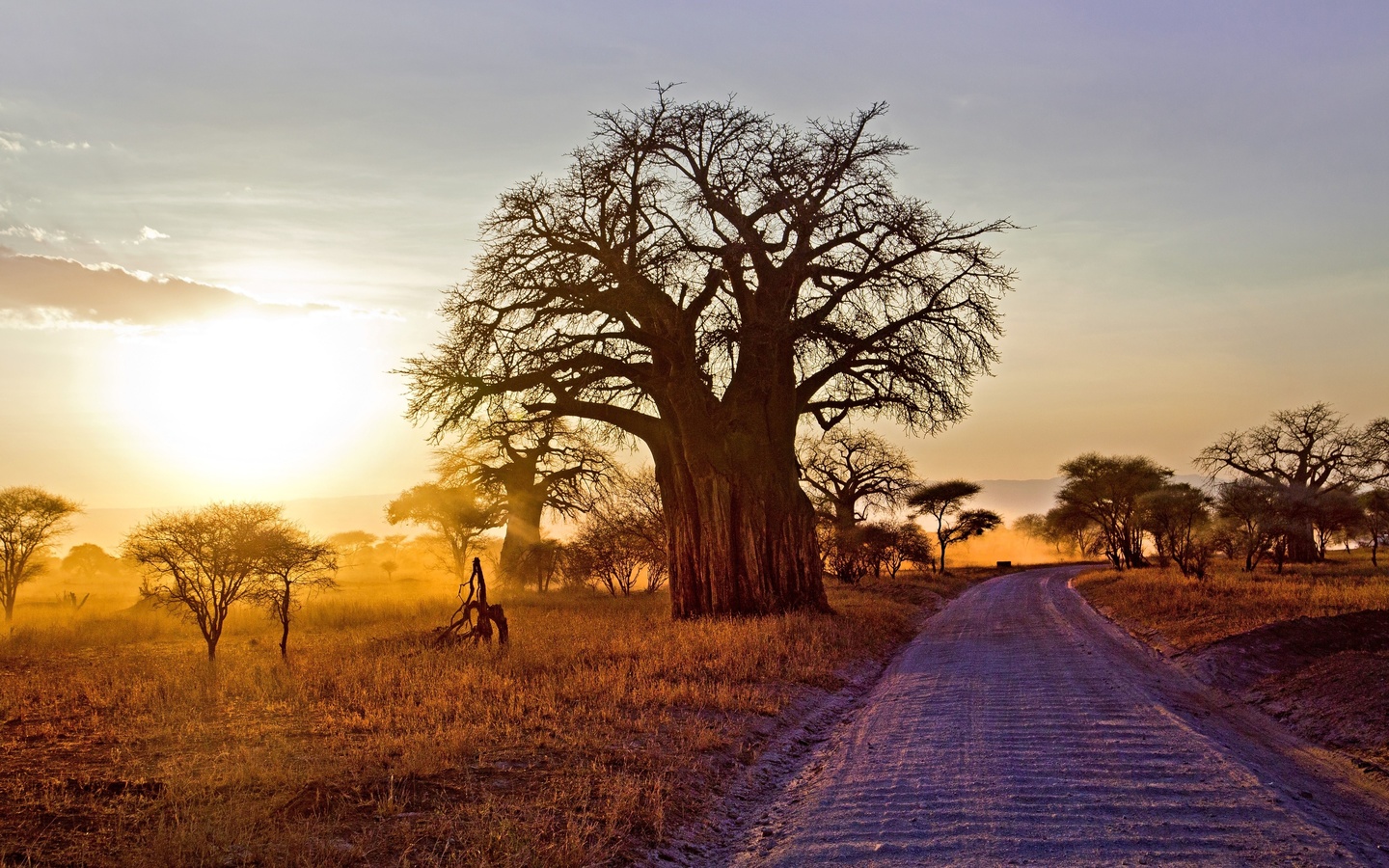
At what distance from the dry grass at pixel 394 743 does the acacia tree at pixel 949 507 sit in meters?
32.6

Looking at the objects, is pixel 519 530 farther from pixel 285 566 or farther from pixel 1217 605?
pixel 1217 605

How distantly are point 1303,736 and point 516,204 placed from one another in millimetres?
14091

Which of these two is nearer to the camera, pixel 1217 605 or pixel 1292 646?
pixel 1292 646

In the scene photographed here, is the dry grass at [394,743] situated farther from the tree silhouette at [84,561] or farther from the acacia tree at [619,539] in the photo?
the tree silhouette at [84,561]

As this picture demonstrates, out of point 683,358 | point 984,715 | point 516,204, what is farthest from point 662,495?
point 984,715

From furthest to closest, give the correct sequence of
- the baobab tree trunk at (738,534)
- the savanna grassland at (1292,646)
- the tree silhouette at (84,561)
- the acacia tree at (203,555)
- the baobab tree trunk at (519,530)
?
the tree silhouette at (84,561) < the baobab tree trunk at (519,530) < the baobab tree trunk at (738,534) < the acacia tree at (203,555) < the savanna grassland at (1292,646)

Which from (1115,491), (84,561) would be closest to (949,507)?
(1115,491)

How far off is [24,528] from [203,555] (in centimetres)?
1691

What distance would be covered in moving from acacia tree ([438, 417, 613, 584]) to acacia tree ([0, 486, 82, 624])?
1230 cm

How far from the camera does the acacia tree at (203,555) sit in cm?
1405

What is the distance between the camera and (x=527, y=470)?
65.1 feet

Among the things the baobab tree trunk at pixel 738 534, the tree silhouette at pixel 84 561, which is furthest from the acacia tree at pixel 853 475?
the tree silhouette at pixel 84 561

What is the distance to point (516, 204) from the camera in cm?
1612

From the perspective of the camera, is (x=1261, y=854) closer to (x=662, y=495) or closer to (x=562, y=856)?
(x=562, y=856)
